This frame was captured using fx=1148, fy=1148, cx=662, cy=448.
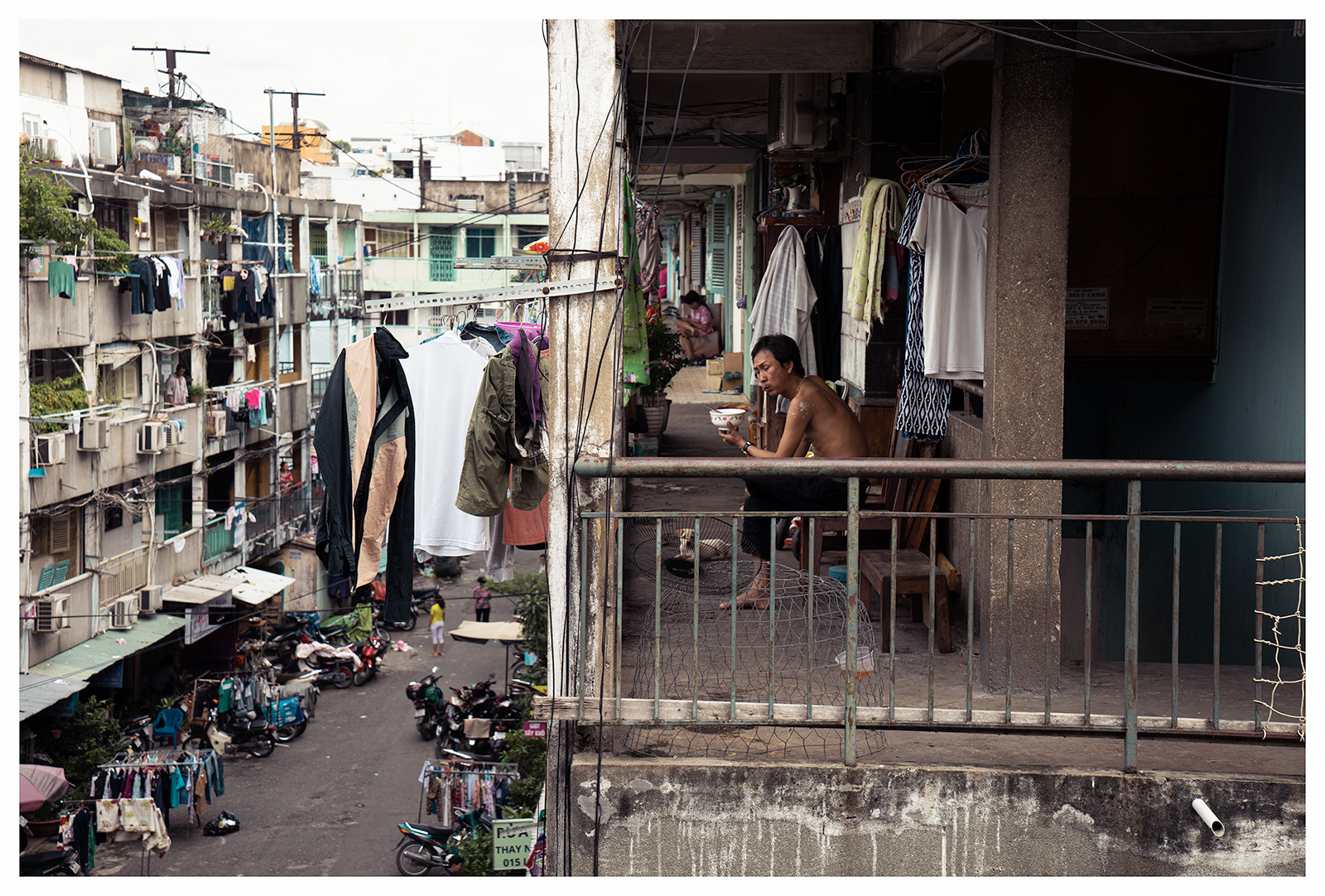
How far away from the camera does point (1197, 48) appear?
6.56 m

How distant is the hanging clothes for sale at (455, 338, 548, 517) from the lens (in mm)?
5184

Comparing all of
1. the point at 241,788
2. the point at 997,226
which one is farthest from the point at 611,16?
the point at 241,788

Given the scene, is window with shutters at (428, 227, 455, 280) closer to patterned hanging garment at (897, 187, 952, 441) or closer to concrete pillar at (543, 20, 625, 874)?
patterned hanging garment at (897, 187, 952, 441)

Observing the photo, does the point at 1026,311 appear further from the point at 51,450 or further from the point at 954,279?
the point at 51,450

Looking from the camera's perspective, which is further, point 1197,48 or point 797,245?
point 797,245

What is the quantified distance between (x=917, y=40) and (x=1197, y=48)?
1.57 m

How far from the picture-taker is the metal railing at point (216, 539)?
91.7 ft

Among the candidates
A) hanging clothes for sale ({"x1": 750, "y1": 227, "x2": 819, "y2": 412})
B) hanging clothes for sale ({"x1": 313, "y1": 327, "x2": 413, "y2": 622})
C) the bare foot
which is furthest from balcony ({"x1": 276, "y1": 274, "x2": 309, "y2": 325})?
hanging clothes for sale ({"x1": 313, "y1": 327, "x2": 413, "y2": 622})

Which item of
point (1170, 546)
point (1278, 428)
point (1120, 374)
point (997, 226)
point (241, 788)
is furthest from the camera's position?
point (241, 788)

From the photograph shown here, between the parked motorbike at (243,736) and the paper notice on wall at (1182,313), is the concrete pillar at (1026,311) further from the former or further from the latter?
the parked motorbike at (243,736)

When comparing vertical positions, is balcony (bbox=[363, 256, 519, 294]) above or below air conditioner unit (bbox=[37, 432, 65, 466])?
above

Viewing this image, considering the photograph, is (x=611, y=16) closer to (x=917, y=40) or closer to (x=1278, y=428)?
(x=917, y=40)

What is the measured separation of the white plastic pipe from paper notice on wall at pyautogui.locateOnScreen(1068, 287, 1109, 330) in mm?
4394

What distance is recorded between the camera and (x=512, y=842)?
13461mm
